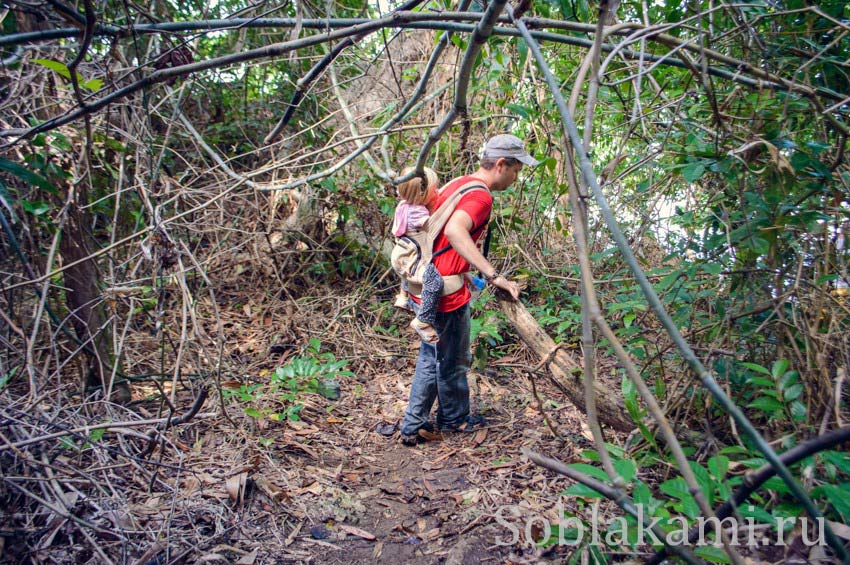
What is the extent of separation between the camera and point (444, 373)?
382 cm

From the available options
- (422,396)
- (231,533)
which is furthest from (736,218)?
(231,533)

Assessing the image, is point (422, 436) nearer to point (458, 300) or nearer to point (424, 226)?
point (458, 300)

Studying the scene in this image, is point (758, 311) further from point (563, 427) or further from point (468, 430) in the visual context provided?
point (468, 430)

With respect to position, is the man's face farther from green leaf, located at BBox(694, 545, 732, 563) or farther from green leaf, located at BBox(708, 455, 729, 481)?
green leaf, located at BBox(694, 545, 732, 563)

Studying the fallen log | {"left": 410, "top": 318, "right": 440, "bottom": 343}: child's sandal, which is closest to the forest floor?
the fallen log

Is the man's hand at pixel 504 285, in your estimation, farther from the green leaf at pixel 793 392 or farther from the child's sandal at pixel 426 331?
the green leaf at pixel 793 392

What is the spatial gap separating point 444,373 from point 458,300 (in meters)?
0.58

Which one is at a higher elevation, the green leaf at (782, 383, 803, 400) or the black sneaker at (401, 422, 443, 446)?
the green leaf at (782, 383, 803, 400)

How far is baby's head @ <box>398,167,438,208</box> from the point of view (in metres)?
3.49

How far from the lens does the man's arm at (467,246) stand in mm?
3268

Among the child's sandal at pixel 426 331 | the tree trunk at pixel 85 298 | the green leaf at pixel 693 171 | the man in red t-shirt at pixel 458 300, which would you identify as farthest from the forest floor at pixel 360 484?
the green leaf at pixel 693 171

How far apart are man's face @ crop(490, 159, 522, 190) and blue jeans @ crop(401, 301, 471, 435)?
89 cm

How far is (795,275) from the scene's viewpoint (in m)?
2.48

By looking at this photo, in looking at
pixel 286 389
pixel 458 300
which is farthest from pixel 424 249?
pixel 286 389
